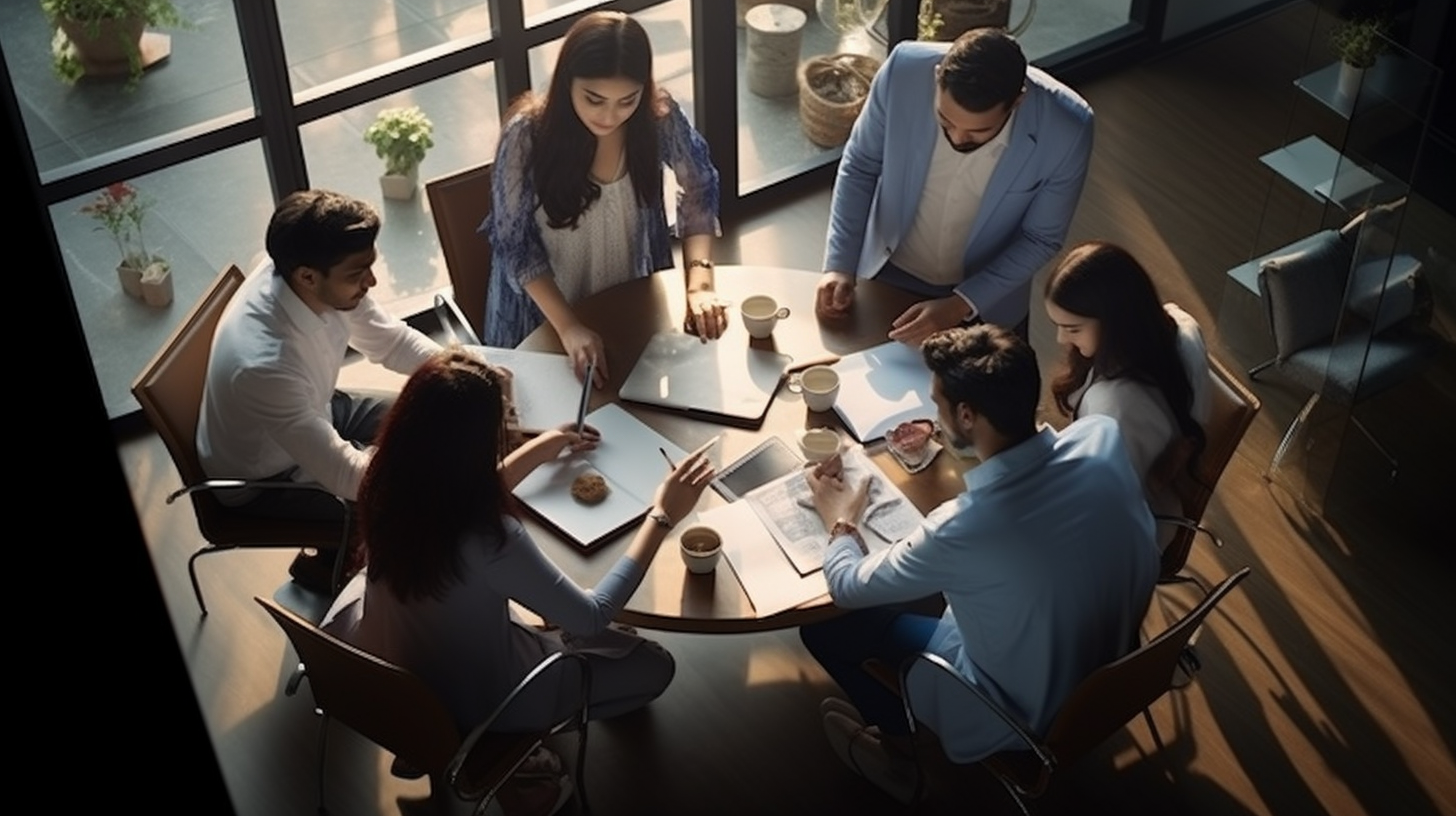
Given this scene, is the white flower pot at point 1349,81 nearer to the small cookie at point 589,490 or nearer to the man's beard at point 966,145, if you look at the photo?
the man's beard at point 966,145

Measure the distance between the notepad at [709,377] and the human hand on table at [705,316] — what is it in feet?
0.07

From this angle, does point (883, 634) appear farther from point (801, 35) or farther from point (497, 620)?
point (801, 35)

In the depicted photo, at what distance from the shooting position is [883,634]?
334cm

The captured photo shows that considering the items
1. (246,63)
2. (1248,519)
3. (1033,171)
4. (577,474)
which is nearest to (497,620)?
(577,474)

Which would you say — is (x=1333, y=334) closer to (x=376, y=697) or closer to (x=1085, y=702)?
(x=1085, y=702)

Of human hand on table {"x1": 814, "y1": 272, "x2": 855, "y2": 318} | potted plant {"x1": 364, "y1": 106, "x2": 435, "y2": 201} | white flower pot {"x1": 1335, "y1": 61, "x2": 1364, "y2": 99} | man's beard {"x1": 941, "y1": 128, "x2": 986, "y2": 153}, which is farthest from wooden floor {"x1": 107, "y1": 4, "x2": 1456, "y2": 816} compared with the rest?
man's beard {"x1": 941, "y1": 128, "x2": 986, "y2": 153}

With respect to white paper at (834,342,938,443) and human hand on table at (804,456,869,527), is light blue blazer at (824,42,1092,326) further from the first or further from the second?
human hand on table at (804,456,869,527)

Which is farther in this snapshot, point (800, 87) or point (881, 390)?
point (800, 87)

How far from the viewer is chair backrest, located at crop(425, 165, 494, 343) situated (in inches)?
159

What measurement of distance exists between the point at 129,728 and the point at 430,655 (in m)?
2.66

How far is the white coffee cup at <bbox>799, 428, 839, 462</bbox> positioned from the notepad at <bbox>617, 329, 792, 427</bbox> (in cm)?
17

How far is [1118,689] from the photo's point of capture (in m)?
2.95

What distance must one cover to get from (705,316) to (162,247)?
192cm

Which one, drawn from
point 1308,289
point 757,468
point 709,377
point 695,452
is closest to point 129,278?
→ point 709,377
